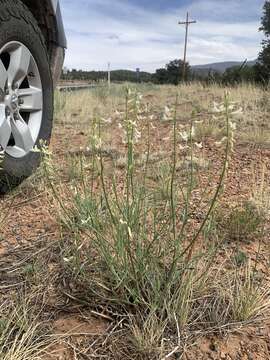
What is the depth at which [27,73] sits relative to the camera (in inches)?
123

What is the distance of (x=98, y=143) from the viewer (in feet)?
5.69

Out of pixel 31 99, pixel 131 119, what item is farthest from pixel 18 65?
pixel 131 119

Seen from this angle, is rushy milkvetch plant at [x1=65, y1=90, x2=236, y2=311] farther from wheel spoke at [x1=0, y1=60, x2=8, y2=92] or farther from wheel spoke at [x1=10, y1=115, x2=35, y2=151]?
wheel spoke at [x1=10, y1=115, x2=35, y2=151]

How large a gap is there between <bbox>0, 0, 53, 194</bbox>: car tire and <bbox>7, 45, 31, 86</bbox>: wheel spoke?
0.10 feet

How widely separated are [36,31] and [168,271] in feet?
6.67

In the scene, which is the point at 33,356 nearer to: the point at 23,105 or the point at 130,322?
the point at 130,322

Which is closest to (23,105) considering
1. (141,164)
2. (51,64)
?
(51,64)

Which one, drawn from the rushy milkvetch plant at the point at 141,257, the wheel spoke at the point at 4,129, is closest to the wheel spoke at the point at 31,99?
the wheel spoke at the point at 4,129

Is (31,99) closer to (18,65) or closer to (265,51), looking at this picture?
(18,65)

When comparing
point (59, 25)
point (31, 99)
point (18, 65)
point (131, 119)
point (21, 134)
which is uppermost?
point (59, 25)

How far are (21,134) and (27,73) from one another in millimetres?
437

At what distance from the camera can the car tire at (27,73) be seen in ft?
8.98

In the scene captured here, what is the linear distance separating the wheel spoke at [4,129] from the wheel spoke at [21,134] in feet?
0.39

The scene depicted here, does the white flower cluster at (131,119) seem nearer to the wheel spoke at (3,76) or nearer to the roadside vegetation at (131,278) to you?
the roadside vegetation at (131,278)
